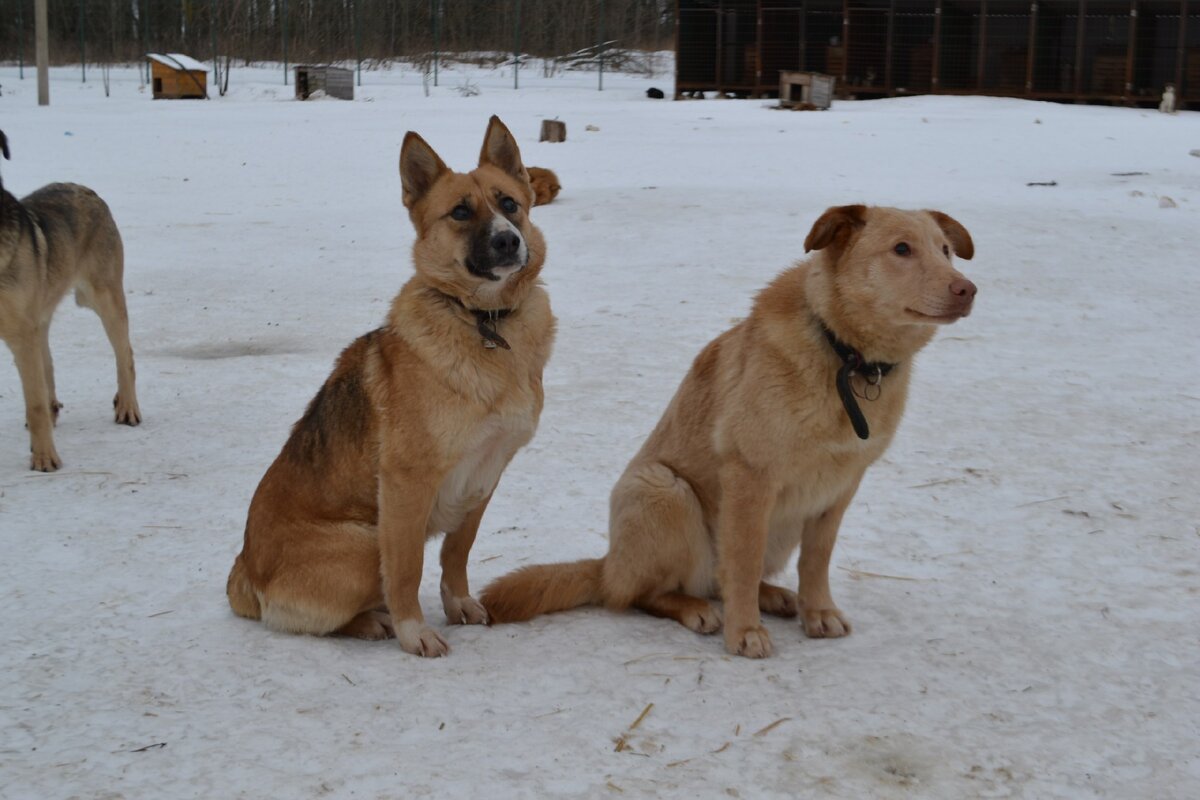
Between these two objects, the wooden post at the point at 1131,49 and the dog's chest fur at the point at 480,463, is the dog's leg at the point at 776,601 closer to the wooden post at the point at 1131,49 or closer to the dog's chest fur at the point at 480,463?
the dog's chest fur at the point at 480,463

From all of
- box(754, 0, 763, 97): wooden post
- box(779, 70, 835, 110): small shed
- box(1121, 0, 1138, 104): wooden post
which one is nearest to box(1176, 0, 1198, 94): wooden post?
box(1121, 0, 1138, 104): wooden post

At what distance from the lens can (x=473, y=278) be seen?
11.9 feet

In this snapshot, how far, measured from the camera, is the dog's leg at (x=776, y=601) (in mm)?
3977

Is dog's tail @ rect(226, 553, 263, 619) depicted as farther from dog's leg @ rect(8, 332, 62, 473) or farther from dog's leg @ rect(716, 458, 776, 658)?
dog's leg @ rect(8, 332, 62, 473)

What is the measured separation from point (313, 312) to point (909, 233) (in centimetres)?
636

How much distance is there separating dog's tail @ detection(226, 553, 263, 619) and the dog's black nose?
1380 mm

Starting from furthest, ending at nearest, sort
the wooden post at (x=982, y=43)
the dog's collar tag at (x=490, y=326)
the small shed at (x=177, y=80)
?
the small shed at (x=177, y=80), the wooden post at (x=982, y=43), the dog's collar tag at (x=490, y=326)

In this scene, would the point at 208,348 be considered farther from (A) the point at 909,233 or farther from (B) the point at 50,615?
(A) the point at 909,233

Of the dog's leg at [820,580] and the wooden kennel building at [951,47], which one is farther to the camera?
the wooden kennel building at [951,47]

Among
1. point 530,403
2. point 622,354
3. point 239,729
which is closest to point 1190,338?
point 622,354

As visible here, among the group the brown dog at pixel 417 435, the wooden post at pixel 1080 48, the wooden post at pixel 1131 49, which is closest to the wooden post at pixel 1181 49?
the wooden post at pixel 1131 49

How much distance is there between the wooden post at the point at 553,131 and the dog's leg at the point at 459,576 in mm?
13505

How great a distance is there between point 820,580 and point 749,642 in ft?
1.26

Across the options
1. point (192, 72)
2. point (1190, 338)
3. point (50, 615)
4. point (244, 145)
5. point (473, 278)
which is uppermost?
point (192, 72)
